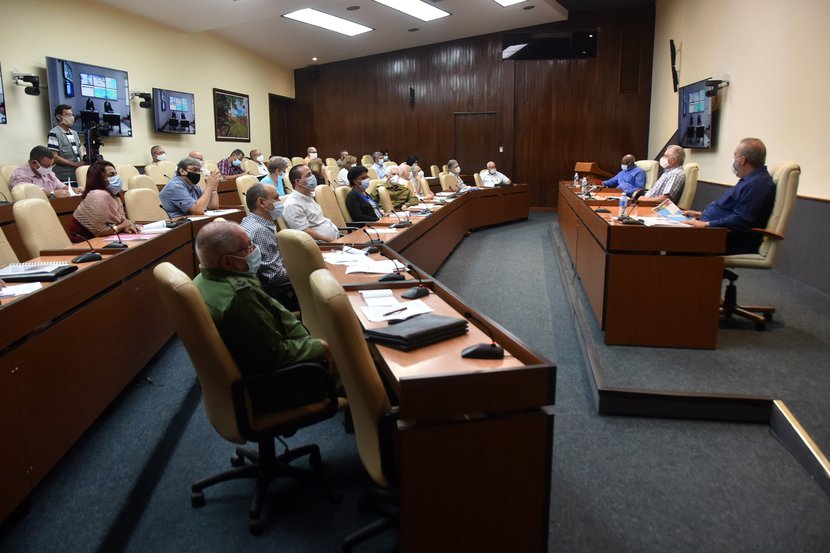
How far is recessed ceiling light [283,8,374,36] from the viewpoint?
10320mm

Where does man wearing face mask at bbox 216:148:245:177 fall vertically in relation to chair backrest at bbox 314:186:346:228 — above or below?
above

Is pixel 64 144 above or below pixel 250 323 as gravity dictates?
above

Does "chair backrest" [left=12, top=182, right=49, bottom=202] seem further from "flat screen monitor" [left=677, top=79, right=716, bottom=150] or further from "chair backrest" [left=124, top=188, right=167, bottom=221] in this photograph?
"flat screen monitor" [left=677, top=79, right=716, bottom=150]

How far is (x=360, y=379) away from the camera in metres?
1.69

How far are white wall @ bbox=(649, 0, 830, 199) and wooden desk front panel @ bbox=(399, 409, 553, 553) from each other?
4888 mm

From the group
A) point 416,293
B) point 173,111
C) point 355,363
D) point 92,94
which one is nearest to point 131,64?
point 173,111

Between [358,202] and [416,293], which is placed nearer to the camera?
[416,293]

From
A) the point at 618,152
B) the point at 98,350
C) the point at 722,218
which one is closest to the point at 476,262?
the point at 722,218

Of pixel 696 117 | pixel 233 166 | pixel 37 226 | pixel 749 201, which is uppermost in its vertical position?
pixel 696 117

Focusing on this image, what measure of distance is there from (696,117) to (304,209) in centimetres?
646

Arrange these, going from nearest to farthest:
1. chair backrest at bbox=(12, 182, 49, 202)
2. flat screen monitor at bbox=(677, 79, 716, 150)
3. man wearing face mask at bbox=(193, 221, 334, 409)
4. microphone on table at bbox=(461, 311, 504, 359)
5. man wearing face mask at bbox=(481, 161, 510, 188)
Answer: microphone on table at bbox=(461, 311, 504, 359) → man wearing face mask at bbox=(193, 221, 334, 409) → chair backrest at bbox=(12, 182, 49, 202) → flat screen monitor at bbox=(677, 79, 716, 150) → man wearing face mask at bbox=(481, 161, 510, 188)

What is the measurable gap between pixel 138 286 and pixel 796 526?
3261 millimetres

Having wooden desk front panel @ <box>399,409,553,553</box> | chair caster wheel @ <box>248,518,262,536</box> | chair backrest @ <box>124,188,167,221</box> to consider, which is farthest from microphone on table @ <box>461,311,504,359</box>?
chair backrest @ <box>124,188,167,221</box>

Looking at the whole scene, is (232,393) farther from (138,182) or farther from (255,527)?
(138,182)
